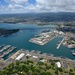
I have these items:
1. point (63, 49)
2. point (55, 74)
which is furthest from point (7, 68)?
point (63, 49)

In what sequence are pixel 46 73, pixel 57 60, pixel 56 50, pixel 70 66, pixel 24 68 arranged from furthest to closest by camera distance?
pixel 56 50
pixel 57 60
pixel 70 66
pixel 24 68
pixel 46 73

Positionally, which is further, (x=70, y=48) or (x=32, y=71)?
(x=70, y=48)

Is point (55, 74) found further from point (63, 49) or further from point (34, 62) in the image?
point (63, 49)

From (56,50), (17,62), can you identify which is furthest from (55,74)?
(56,50)

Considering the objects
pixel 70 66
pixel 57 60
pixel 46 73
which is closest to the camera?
pixel 46 73

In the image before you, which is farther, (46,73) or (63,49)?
(63,49)

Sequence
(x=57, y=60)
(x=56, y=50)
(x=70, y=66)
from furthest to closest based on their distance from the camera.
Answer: (x=56, y=50)
(x=57, y=60)
(x=70, y=66)

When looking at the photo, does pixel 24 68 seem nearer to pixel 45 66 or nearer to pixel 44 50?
pixel 45 66

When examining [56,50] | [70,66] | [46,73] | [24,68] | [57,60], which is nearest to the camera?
[46,73]

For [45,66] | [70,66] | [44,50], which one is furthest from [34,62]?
[44,50]
